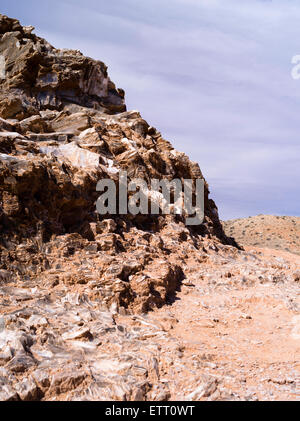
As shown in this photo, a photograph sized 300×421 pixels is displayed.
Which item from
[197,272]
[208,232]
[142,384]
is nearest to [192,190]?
[208,232]

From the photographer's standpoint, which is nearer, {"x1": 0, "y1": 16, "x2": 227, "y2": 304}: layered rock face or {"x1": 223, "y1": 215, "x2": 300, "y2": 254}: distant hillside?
{"x1": 0, "y1": 16, "x2": 227, "y2": 304}: layered rock face

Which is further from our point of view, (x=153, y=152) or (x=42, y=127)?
(x=153, y=152)

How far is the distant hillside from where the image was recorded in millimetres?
40906

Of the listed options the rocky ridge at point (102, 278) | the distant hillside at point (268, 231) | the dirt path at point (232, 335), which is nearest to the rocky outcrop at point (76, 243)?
the rocky ridge at point (102, 278)

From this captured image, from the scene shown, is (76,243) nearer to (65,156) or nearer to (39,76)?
(65,156)

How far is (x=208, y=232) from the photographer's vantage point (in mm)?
17328

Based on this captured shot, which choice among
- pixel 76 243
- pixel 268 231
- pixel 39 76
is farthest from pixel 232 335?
pixel 268 231

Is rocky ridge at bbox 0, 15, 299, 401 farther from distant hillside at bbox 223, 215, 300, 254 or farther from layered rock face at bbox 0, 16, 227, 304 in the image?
distant hillside at bbox 223, 215, 300, 254

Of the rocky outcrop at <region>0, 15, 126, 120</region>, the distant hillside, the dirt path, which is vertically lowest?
the dirt path

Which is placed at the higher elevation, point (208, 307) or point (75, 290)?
point (75, 290)

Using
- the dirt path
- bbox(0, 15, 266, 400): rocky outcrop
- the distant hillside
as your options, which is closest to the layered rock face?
bbox(0, 15, 266, 400): rocky outcrop

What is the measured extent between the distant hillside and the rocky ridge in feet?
79.6
